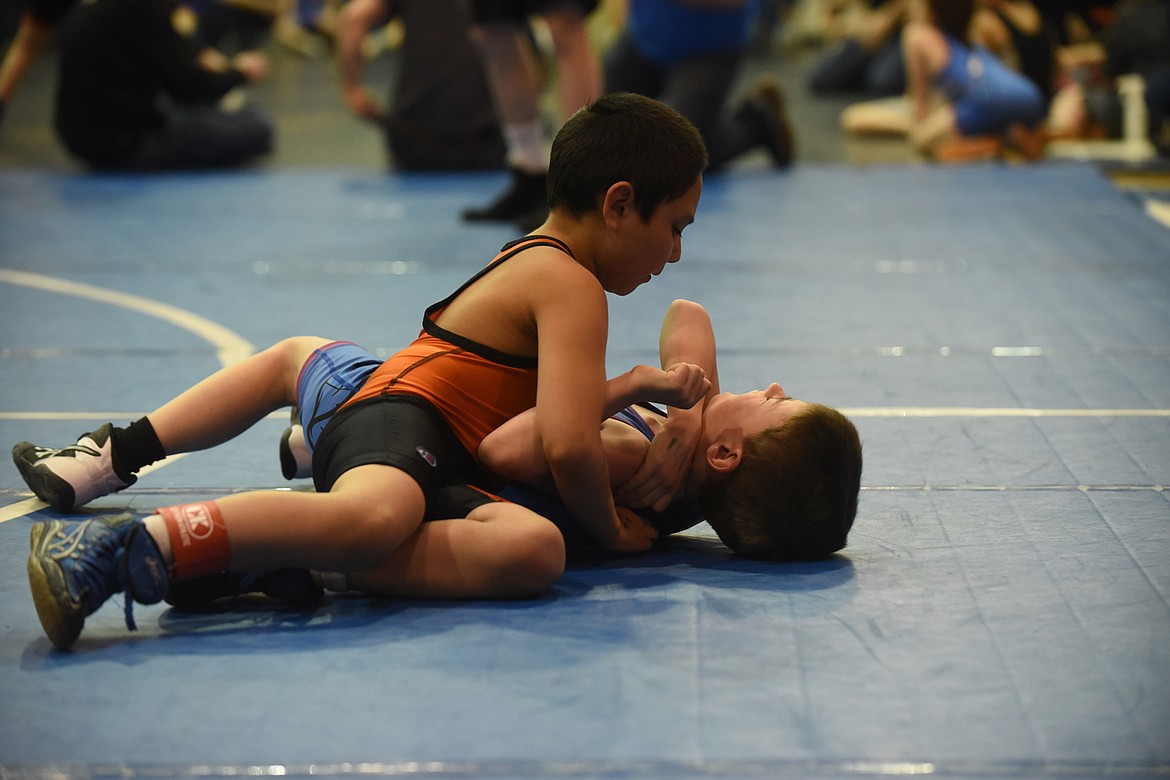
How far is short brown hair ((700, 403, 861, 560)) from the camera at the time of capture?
7.21ft

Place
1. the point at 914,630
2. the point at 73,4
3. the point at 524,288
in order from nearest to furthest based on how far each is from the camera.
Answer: the point at 914,630 < the point at 524,288 < the point at 73,4

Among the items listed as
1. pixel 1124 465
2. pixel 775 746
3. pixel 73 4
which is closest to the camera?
pixel 775 746

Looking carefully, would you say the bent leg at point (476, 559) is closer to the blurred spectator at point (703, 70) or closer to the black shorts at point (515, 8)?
the black shorts at point (515, 8)

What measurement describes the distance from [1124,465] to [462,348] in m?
1.40

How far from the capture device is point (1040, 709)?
5.79 feet

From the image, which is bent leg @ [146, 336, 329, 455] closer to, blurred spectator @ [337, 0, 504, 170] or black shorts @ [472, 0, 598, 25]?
black shorts @ [472, 0, 598, 25]

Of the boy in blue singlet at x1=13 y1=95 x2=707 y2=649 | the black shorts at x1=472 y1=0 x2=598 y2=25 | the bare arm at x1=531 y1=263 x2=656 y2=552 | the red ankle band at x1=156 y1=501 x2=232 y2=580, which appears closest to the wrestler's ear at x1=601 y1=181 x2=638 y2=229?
the boy in blue singlet at x1=13 y1=95 x2=707 y2=649

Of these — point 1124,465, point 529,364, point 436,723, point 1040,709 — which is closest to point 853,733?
point 1040,709

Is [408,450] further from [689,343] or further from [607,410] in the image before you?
[689,343]

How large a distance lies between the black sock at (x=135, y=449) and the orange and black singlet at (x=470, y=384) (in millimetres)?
438

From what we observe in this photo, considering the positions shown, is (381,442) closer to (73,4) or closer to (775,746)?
(775,746)

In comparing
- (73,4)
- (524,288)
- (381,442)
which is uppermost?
(73,4)

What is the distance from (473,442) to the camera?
7.33 feet

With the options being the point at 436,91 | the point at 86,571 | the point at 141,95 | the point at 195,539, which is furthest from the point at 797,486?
the point at 141,95
